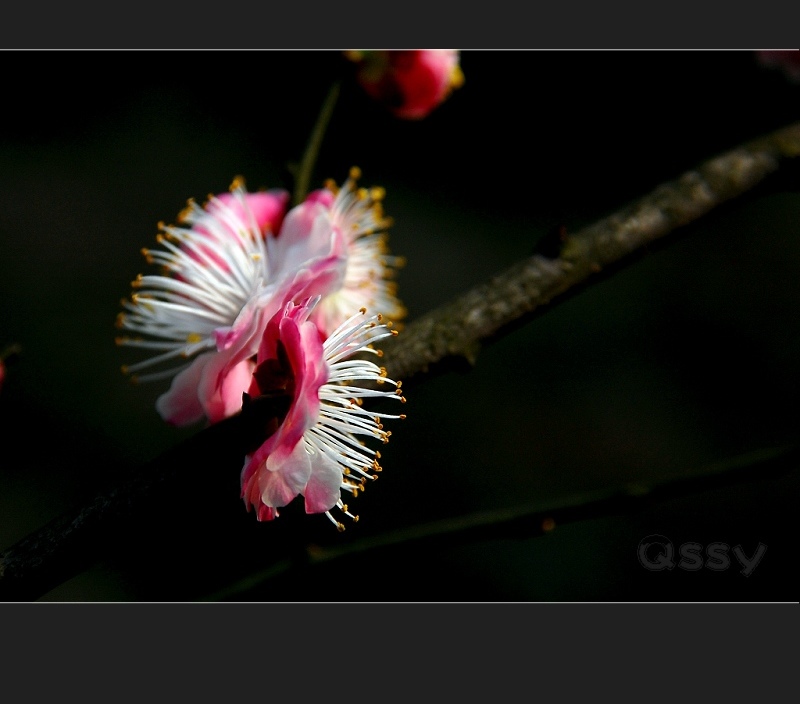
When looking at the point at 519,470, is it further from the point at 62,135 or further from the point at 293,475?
the point at 293,475

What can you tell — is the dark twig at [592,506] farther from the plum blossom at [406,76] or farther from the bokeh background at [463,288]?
the bokeh background at [463,288]

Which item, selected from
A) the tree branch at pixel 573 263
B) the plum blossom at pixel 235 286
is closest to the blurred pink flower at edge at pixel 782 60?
the tree branch at pixel 573 263

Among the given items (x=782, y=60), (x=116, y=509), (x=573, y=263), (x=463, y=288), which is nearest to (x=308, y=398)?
(x=116, y=509)

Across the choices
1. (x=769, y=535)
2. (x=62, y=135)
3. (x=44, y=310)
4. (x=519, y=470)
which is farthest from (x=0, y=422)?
(x=769, y=535)

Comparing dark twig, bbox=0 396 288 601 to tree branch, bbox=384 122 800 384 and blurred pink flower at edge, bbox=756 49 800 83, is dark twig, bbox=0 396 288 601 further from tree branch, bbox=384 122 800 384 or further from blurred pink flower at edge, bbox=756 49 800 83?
blurred pink flower at edge, bbox=756 49 800 83

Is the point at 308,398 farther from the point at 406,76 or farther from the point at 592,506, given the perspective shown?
the point at 406,76

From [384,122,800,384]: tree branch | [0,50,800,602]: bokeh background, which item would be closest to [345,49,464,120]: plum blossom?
[384,122,800,384]: tree branch

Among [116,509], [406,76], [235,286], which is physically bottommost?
[116,509]
